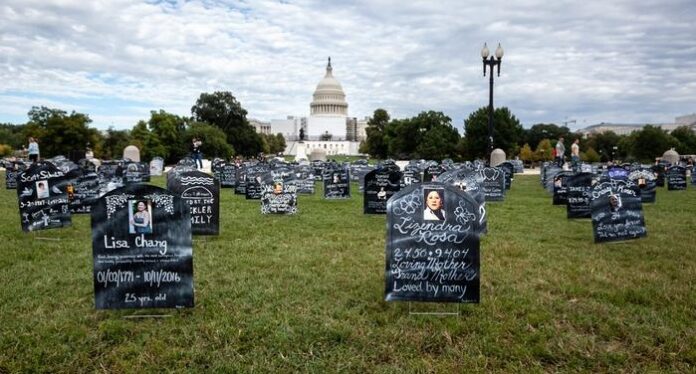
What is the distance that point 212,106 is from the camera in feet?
279

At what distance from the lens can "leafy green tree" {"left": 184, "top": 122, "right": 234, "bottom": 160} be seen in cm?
6612

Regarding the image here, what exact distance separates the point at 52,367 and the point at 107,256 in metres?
1.26

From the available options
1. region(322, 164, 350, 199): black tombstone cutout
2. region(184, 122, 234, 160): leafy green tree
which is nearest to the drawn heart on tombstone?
region(322, 164, 350, 199): black tombstone cutout

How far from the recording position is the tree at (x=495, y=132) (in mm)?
63719

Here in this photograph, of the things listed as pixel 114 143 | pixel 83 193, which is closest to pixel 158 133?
pixel 114 143

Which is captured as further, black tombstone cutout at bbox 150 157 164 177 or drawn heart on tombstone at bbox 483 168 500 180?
black tombstone cutout at bbox 150 157 164 177

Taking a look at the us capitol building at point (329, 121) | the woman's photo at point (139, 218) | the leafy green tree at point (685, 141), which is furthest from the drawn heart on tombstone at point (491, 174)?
the us capitol building at point (329, 121)

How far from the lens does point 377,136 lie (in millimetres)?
104688

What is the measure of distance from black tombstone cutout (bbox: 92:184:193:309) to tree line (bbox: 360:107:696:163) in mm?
53138

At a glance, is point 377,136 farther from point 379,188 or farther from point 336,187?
point 379,188

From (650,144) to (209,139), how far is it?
6344 cm

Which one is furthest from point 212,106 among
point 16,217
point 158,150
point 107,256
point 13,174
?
point 107,256

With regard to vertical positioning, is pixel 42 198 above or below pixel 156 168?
below

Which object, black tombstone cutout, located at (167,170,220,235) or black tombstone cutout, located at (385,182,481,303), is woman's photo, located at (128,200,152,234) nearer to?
black tombstone cutout, located at (385,182,481,303)
